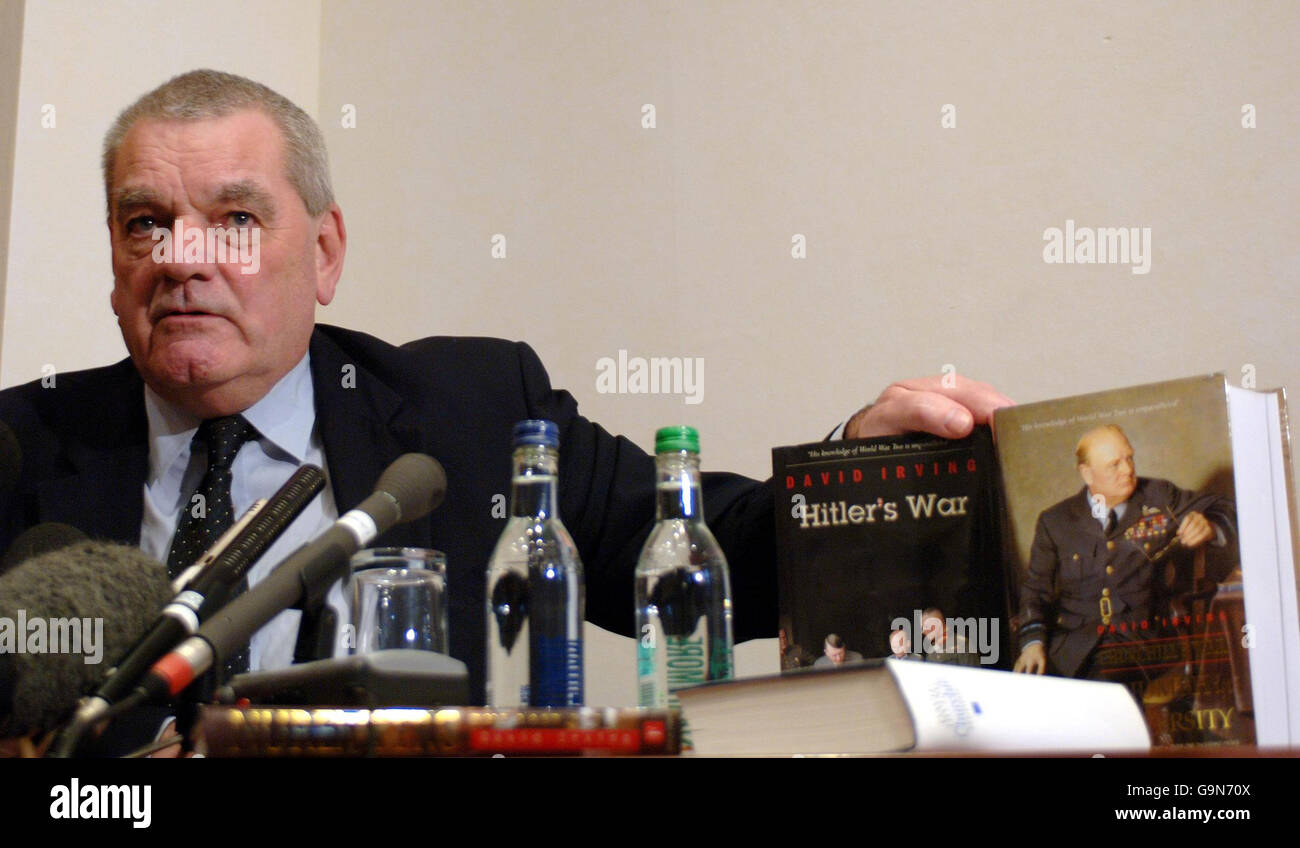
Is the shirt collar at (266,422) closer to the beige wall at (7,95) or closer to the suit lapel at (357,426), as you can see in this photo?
the suit lapel at (357,426)

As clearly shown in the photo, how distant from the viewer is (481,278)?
2346 mm

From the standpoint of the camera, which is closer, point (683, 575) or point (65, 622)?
point (65, 622)

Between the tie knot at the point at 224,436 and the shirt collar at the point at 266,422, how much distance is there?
0.02 m

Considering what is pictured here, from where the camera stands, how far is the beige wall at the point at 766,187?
1.82 meters

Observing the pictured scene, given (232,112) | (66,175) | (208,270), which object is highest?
(66,175)

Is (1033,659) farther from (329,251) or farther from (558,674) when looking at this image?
(329,251)

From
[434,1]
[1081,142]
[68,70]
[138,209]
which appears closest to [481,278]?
[434,1]

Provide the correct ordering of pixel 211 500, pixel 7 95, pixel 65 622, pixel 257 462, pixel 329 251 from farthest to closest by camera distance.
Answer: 1. pixel 7 95
2. pixel 329 251
3. pixel 257 462
4. pixel 211 500
5. pixel 65 622

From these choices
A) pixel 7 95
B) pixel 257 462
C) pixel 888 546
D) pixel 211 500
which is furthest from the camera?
pixel 7 95

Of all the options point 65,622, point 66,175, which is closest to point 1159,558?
point 65,622

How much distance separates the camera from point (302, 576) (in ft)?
2.46

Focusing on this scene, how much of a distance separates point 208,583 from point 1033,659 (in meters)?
0.54

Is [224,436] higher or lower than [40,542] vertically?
higher

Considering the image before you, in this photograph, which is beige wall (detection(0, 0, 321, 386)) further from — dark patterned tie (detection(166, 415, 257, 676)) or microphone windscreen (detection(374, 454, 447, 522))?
microphone windscreen (detection(374, 454, 447, 522))
